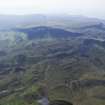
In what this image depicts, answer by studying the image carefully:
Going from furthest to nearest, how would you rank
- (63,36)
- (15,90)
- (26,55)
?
(63,36) → (26,55) → (15,90)

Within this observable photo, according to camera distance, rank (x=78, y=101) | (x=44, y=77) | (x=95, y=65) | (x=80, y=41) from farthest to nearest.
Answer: (x=80, y=41) < (x=95, y=65) < (x=44, y=77) < (x=78, y=101)

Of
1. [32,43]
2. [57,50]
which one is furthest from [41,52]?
[32,43]

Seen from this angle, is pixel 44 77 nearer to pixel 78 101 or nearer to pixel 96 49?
Result: pixel 78 101

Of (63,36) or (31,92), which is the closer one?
(31,92)

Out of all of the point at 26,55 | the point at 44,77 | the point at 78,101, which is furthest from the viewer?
the point at 26,55

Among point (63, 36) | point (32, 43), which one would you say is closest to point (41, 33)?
point (63, 36)

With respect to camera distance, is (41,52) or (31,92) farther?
(41,52)

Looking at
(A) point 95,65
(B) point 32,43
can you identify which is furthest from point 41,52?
(A) point 95,65

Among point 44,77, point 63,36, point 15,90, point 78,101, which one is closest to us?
point 78,101

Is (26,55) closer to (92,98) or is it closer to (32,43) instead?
(32,43)
